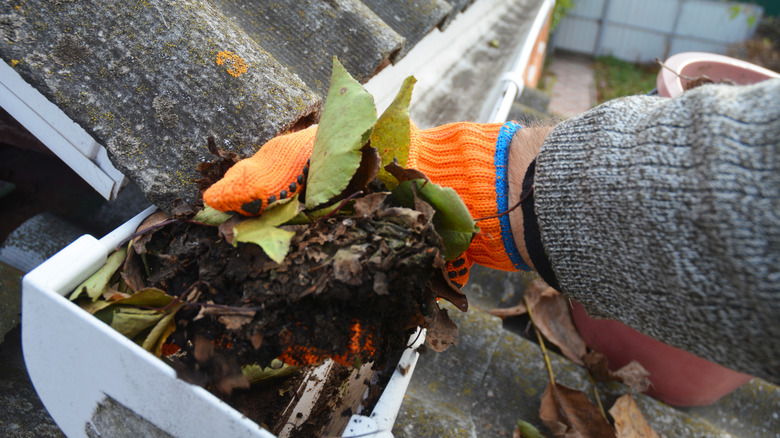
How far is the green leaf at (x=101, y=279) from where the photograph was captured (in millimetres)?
770

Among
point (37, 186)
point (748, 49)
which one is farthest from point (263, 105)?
point (748, 49)

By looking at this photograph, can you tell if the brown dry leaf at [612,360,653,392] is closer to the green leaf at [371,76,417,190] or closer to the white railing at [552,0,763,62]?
the green leaf at [371,76,417,190]

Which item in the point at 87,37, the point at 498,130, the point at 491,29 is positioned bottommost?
the point at 491,29

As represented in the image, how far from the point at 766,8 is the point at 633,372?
913 centimetres

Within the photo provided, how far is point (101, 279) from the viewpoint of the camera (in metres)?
0.80

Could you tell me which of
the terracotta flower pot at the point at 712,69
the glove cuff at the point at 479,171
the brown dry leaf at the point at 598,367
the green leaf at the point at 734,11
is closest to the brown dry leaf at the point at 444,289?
the glove cuff at the point at 479,171

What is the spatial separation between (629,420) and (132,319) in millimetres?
1377

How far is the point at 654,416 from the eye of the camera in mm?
1543

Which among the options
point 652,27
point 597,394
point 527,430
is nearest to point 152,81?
point 527,430

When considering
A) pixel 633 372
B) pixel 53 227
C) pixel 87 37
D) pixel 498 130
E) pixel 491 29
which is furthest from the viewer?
pixel 491 29

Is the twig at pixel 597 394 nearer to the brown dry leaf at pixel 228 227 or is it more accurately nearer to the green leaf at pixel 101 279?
the brown dry leaf at pixel 228 227

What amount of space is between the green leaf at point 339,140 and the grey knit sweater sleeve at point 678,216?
0.36 metres

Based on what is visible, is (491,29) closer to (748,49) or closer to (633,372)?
(633,372)

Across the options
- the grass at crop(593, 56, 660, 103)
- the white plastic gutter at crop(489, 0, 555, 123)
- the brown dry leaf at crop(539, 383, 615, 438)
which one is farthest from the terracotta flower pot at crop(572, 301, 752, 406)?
the grass at crop(593, 56, 660, 103)
